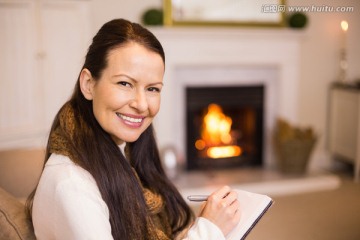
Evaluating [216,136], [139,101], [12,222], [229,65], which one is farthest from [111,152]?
[216,136]

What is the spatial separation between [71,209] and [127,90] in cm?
26

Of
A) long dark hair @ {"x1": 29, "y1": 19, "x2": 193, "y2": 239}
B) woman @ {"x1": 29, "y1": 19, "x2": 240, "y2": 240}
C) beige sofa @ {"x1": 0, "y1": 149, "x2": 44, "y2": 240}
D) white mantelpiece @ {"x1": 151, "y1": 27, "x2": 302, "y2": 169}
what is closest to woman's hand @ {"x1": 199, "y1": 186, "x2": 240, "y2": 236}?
woman @ {"x1": 29, "y1": 19, "x2": 240, "y2": 240}

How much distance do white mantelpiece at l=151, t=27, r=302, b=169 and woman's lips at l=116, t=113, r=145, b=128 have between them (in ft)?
6.17

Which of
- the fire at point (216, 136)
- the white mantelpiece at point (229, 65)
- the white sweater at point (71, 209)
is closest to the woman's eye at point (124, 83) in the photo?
the white sweater at point (71, 209)

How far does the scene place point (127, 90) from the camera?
33.8 inches

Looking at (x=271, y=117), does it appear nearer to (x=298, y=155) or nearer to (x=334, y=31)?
(x=298, y=155)

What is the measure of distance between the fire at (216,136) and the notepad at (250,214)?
88.0 inches

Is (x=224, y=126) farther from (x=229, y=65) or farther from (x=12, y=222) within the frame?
(x=12, y=222)

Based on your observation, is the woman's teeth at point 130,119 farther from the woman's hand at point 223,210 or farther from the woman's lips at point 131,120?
the woman's hand at point 223,210

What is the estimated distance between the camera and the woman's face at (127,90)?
2.75 feet

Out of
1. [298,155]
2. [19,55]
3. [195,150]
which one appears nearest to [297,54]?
[298,155]

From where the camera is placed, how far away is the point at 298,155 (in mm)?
2936

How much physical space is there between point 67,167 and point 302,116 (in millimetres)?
2673

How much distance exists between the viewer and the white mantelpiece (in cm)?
282
